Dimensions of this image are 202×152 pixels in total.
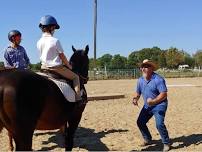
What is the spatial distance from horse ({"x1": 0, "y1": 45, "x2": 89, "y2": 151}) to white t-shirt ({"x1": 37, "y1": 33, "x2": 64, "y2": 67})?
638 millimetres

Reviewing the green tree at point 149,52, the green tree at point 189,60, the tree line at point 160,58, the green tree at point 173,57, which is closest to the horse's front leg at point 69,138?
the tree line at point 160,58

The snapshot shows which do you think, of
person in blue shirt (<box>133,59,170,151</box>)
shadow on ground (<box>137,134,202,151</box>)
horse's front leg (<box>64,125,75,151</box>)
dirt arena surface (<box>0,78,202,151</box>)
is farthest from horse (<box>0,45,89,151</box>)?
shadow on ground (<box>137,134,202,151</box>)

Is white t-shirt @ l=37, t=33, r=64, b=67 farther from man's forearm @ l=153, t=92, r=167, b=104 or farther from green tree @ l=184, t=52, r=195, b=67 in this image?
green tree @ l=184, t=52, r=195, b=67

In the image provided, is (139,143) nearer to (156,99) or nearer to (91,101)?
(156,99)

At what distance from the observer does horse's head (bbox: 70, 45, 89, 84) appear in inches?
295

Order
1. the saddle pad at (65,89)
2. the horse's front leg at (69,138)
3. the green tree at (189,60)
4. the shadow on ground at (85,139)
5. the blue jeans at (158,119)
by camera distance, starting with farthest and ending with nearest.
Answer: the green tree at (189,60) → the shadow on ground at (85,139) → the blue jeans at (158,119) → the horse's front leg at (69,138) → the saddle pad at (65,89)

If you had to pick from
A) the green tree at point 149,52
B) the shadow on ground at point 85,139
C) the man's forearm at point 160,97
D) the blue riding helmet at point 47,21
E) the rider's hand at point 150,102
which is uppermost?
the green tree at point 149,52

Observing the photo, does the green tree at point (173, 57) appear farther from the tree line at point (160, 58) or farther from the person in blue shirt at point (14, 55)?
the person in blue shirt at point (14, 55)

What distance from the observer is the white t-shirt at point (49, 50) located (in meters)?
6.58

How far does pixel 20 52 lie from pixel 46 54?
169 centimetres

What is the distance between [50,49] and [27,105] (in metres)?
1.37

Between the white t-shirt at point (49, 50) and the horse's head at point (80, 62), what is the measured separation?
790 millimetres

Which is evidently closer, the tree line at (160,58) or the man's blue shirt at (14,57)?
the man's blue shirt at (14,57)

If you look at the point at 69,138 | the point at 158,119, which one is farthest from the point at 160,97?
the point at 69,138
